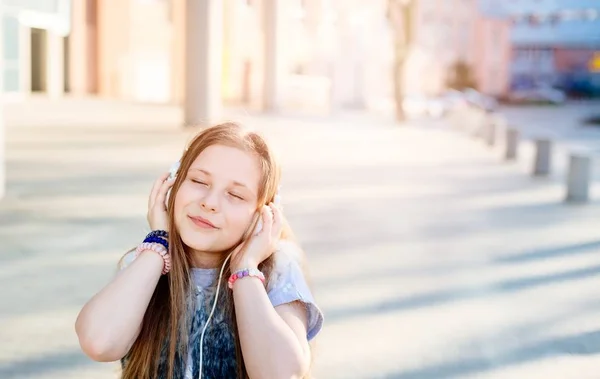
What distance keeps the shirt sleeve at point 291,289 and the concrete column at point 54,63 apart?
131 feet

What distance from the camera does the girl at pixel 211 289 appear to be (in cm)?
254

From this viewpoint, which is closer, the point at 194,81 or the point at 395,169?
the point at 395,169

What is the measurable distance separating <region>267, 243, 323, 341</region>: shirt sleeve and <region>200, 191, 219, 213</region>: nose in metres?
0.26

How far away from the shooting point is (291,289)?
8.75 ft


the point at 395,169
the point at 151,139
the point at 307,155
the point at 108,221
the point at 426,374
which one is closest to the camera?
the point at 426,374

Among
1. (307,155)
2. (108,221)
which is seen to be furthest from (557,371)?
(307,155)

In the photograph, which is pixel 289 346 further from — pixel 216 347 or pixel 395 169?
pixel 395 169

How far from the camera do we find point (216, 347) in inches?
103

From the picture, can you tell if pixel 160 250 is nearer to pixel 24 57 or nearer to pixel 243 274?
pixel 243 274

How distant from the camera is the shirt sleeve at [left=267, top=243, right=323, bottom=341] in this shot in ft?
8.70

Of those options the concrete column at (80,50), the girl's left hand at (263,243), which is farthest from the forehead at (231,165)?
the concrete column at (80,50)

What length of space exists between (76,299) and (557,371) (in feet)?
9.30

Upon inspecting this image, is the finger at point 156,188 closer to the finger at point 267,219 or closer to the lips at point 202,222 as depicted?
the lips at point 202,222

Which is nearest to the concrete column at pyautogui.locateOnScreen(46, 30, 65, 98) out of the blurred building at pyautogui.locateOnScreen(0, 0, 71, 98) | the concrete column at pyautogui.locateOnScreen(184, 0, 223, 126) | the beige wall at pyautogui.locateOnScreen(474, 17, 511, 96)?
the blurred building at pyautogui.locateOnScreen(0, 0, 71, 98)
